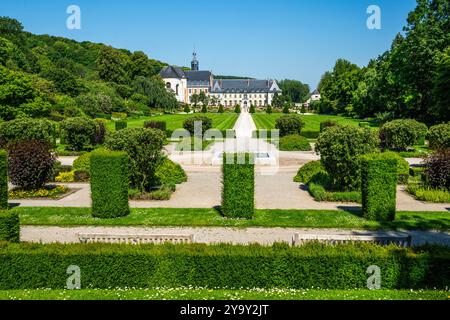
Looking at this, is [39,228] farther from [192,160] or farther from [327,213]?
[192,160]

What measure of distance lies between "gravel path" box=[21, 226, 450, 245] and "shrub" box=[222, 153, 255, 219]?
1085mm

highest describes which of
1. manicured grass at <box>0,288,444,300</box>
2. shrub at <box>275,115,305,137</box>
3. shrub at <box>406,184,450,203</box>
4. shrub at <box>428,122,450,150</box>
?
shrub at <box>275,115,305,137</box>

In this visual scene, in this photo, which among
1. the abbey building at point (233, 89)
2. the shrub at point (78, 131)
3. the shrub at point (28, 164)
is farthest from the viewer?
the abbey building at point (233, 89)

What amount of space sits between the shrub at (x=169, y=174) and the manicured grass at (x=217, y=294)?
12.0 meters

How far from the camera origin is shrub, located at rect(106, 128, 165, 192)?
16.8 meters

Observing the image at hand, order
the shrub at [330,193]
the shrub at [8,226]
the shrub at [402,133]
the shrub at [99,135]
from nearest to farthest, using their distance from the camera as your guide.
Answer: the shrub at [8,226]
the shrub at [330,193]
the shrub at [402,133]
the shrub at [99,135]

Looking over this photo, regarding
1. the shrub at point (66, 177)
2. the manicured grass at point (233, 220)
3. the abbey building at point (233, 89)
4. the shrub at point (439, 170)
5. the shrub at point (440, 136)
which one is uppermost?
the abbey building at point (233, 89)

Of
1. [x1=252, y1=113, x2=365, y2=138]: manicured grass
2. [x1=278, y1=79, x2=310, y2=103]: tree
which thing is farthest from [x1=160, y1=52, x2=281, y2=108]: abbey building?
[x1=252, y1=113, x2=365, y2=138]: manicured grass

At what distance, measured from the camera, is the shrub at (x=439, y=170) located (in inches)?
698

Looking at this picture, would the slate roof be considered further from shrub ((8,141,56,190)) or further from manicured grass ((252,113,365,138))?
shrub ((8,141,56,190))

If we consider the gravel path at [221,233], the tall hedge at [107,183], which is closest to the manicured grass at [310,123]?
the gravel path at [221,233]

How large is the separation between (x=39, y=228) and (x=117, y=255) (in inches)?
245

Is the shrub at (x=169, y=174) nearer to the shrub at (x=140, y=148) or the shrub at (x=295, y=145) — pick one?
the shrub at (x=140, y=148)
